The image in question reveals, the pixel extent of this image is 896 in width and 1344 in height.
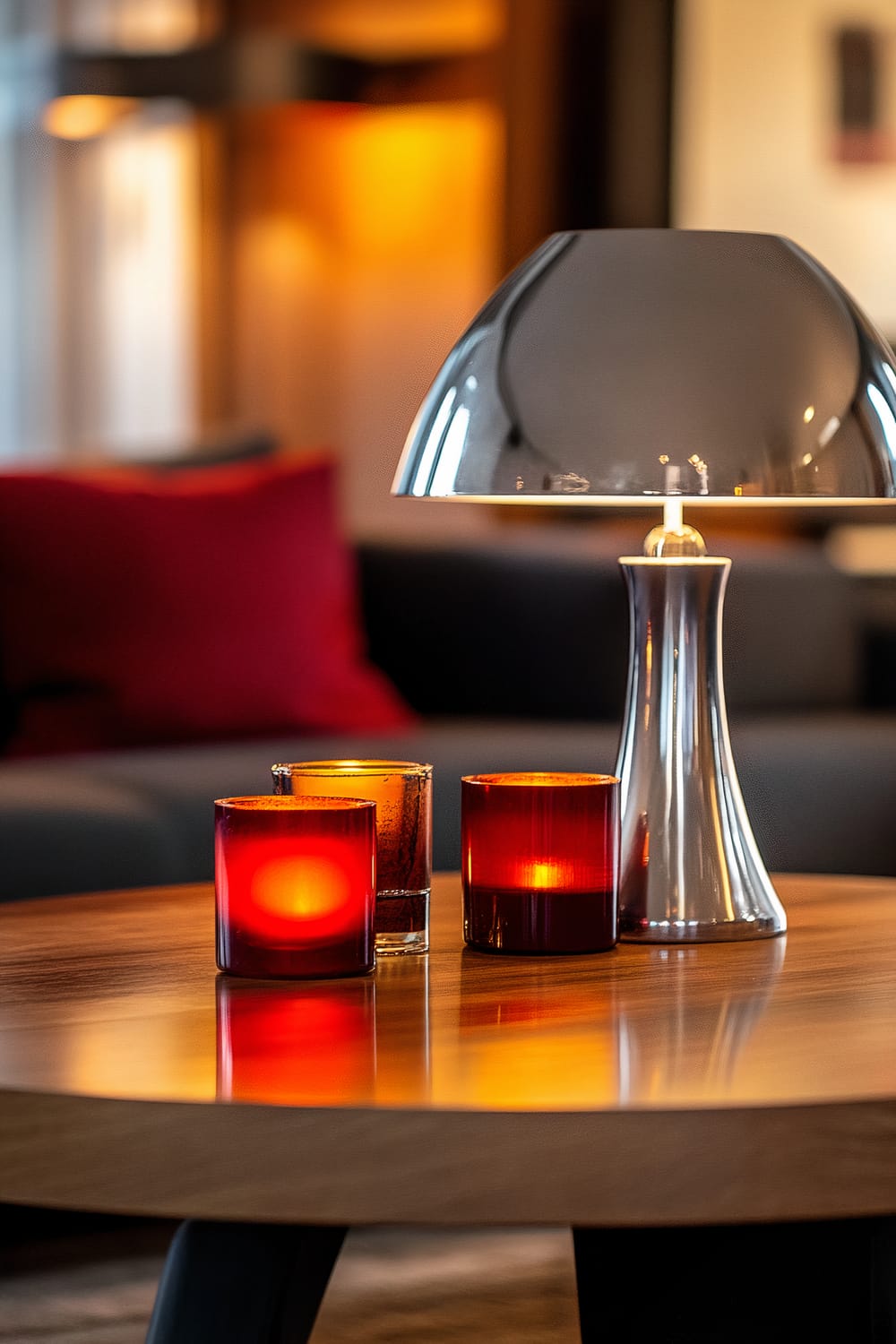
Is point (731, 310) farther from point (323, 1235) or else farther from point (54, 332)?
point (54, 332)

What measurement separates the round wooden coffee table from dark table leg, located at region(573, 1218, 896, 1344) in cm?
28

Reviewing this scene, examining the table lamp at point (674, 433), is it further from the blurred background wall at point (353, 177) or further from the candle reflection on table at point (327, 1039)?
the blurred background wall at point (353, 177)

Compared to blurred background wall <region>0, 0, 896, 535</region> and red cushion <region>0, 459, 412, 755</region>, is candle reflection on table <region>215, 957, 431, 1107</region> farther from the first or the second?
blurred background wall <region>0, 0, 896, 535</region>

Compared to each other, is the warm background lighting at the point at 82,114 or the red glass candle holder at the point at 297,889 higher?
the warm background lighting at the point at 82,114

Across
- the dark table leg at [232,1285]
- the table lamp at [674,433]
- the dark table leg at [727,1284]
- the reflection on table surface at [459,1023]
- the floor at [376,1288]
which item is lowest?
the floor at [376,1288]

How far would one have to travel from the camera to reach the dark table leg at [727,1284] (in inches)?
43.9

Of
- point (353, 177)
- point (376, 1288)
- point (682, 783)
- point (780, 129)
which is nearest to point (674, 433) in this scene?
point (682, 783)

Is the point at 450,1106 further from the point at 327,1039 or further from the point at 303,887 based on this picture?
the point at 303,887

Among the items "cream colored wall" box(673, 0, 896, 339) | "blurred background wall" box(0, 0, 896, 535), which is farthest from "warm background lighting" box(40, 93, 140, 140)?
"cream colored wall" box(673, 0, 896, 339)

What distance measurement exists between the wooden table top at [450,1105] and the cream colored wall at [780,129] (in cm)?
310

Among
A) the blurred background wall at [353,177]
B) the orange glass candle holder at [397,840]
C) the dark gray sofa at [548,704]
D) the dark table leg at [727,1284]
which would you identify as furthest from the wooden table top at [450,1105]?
the blurred background wall at [353,177]

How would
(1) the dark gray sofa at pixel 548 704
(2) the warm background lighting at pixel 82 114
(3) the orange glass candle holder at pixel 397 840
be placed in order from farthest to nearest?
(2) the warm background lighting at pixel 82 114 → (1) the dark gray sofa at pixel 548 704 → (3) the orange glass candle holder at pixel 397 840

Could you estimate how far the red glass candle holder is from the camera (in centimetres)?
93

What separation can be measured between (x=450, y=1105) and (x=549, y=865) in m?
0.31
